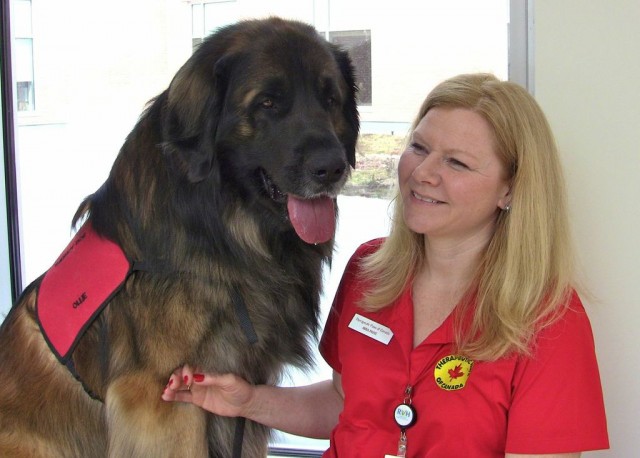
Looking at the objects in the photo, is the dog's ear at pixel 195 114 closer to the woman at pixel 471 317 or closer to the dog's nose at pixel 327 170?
the dog's nose at pixel 327 170

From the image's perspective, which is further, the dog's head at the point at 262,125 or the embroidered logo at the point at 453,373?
the dog's head at the point at 262,125

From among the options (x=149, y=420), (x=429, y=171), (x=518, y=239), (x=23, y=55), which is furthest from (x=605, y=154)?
(x=23, y=55)

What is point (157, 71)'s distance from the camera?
2668 mm

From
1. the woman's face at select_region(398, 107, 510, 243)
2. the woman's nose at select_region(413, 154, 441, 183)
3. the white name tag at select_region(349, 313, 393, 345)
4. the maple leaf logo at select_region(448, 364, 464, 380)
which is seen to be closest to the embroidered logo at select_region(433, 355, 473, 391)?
the maple leaf logo at select_region(448, 364, 464, 380)

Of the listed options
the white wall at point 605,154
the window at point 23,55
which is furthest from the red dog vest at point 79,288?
the window at point 23,55

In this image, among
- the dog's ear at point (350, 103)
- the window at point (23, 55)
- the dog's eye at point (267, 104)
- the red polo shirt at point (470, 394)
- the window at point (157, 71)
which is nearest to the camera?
the red polo shirt at point (470, 394)

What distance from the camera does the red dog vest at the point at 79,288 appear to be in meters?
1.62

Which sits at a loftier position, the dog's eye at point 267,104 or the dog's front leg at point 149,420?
the dog's eye at point 267,104

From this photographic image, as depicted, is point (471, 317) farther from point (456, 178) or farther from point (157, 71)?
point (157, 71)

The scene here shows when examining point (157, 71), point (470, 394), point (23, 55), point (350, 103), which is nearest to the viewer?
point (470, 394)

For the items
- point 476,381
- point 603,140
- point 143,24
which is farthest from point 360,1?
point 476,381

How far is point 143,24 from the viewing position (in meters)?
2.71

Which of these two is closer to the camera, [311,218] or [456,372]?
[456,372]

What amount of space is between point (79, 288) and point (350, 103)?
2.87 ft
